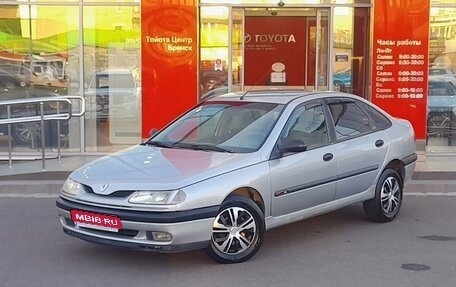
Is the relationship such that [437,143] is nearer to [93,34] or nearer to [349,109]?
[349,109]

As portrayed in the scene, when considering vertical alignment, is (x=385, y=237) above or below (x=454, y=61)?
below

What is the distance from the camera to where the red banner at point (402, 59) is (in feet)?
38.2

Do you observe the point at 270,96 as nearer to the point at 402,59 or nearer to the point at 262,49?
the point at 402,59

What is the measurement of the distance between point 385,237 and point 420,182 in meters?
3.48

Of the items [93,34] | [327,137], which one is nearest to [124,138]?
[93,34]

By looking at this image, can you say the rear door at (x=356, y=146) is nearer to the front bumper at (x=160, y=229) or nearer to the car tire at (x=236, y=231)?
the car tire at (x=236, y=231)

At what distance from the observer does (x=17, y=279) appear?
5352mm

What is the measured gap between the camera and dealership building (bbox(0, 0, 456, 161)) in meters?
11.6

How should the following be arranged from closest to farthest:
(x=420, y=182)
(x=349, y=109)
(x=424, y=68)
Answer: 1. (x=349, y=109)
2. (x=420, y=182)
3. (x=424, y=68)

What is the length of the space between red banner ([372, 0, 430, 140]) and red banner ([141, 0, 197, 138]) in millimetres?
3309

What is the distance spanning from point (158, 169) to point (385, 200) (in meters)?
2.88

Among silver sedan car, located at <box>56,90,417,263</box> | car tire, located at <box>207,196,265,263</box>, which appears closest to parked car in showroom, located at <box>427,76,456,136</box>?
silver sedan car, located at <box>56,90,417,263</box>

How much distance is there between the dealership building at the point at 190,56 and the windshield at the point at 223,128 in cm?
482

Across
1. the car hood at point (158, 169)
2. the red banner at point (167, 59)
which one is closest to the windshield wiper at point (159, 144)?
the car hood at point (158, 169)
